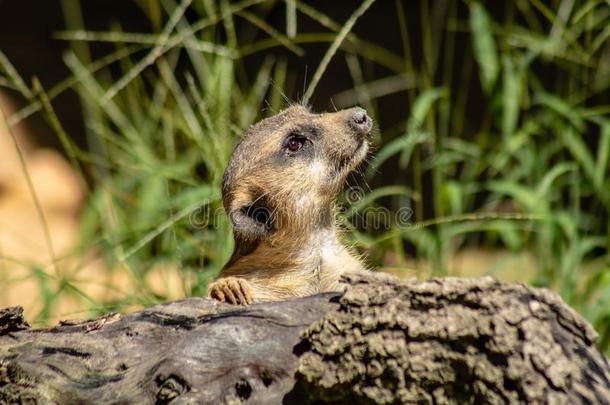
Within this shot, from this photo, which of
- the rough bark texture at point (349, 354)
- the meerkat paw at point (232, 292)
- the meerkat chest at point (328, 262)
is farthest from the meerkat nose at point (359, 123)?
the rough bark texture at point (349, 354)

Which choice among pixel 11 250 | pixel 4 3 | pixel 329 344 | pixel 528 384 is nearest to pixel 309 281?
pixel 329 344

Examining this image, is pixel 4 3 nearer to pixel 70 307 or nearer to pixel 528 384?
pixel 70 307

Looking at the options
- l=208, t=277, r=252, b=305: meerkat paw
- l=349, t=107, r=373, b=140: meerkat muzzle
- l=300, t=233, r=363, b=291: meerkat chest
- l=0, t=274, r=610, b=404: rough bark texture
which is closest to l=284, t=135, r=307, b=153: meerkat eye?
l=349, t=107, r=373, b=140: meerkat muzzle

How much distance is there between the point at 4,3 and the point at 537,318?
7.48 m

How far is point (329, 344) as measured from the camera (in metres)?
2.17

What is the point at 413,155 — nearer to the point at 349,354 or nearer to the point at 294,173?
the point at 294,173

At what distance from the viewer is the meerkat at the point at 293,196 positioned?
386cm

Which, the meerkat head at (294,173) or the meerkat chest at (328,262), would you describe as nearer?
the meerkat chest at (328,262)

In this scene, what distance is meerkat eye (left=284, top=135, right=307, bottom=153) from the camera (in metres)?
4.06

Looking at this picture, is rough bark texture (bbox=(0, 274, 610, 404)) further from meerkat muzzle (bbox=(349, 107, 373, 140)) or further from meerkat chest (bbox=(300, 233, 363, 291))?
meerkat muzzle (bbox=(349, 107, 373, 140))

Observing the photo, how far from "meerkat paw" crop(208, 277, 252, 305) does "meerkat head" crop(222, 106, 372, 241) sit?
0.75 m

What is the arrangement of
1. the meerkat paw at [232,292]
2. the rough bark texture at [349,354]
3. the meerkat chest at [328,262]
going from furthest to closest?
1. the meerkat chest at [328,262]
2. the meerkat paw at [232,292]
3. the rough bark texture at [349,354]

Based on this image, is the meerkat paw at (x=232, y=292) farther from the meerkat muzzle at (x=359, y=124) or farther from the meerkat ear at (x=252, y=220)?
the meerkat muzzle at (x=359, y=124)

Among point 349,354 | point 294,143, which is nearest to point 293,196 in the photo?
point 294,143
